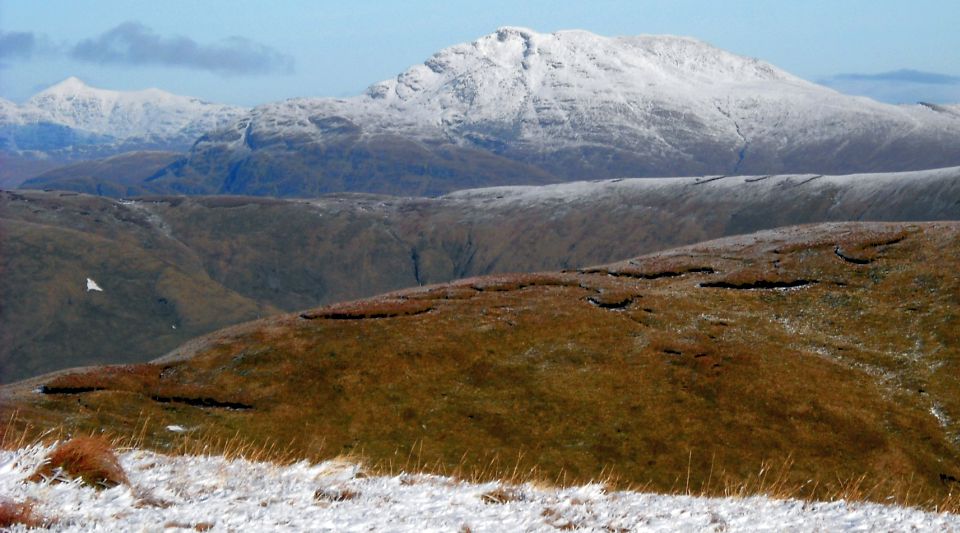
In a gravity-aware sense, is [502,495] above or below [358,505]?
below

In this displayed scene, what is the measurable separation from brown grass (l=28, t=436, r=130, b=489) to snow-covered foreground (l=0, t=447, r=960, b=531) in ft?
0.79

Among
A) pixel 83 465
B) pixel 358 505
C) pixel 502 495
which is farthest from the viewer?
pixel 502 495

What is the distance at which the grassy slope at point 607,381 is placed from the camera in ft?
149

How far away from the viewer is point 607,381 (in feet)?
176

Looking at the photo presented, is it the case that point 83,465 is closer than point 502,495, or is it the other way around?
point 83,465

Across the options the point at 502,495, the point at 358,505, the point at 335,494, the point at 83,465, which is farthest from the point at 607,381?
the point at 83,465

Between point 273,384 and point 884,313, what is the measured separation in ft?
148

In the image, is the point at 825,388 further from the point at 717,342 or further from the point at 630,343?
the point at 630,343

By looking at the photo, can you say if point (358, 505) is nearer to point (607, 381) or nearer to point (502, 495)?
point (502, 495)

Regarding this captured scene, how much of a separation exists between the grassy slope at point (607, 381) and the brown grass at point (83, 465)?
20.4 metres

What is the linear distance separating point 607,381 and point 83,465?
41712mm

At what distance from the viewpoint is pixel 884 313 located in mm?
64812

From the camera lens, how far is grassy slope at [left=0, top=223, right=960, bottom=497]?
4541 cm

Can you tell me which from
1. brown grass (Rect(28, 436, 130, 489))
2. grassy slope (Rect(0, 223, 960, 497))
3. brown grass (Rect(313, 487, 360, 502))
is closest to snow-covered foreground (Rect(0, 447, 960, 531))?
brown grass (Rect(313, 487, 360, 502))
